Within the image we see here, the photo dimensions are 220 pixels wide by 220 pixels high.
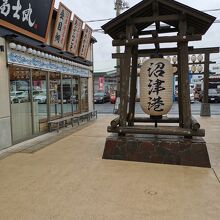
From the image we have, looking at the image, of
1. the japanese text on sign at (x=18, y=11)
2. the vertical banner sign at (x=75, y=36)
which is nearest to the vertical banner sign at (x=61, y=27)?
the vertical banner sign at (x=75, y=36)

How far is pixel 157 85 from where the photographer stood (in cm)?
544

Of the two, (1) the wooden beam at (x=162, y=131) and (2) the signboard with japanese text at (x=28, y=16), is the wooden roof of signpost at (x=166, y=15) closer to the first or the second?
(1) the wooden beam at (x=162, y=131)

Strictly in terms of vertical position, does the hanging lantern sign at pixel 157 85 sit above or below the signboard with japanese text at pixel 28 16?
below

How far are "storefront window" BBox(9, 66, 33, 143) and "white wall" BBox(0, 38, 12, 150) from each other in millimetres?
346

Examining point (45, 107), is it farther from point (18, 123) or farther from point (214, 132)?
point (214, 132)

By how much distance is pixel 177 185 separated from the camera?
3.98 m

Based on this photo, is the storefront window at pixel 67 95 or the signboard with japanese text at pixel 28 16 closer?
the signboard with japanese text at pixel 28 16

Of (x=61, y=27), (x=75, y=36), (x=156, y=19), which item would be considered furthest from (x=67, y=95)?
(x=156, y=19)

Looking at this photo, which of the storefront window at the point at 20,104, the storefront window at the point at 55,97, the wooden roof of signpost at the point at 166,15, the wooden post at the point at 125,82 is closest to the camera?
the wooden roof of signpost at the point at 166,15

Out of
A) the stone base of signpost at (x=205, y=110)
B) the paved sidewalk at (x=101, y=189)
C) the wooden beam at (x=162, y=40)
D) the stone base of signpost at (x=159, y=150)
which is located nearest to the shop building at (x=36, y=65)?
the paved sidewalk at (x=101, y=189)

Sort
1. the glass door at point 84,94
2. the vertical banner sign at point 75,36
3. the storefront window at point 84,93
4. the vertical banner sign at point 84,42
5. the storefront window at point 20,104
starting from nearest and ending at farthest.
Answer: the storefront window at point 20,104 < the vertical banner sign at point 75,36 < the vertical banner sign at point 84,42 < the glass door at point 84,94 < the storefront window at point 84,93

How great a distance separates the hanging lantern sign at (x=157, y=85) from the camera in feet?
17.8

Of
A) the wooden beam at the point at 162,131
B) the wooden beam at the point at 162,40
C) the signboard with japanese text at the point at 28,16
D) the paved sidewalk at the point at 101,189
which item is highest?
the signboard with japanese text at the point at 28,16

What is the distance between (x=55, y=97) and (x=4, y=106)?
3.38 metres
